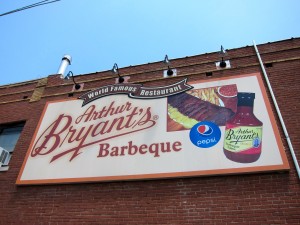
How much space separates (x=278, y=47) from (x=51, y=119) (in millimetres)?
7372

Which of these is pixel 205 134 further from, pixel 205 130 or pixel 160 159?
pixel 160 159

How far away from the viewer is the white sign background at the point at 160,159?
6395mm

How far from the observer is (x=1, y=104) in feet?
34.9

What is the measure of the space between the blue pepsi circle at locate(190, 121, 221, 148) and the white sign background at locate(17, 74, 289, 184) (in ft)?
0.37

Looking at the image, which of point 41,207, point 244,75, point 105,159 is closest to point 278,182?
point 244,75

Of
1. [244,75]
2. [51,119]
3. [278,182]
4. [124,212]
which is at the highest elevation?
[244,75]

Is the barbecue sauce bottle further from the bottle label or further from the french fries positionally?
the french fries

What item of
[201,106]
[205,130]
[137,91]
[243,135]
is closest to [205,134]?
[205,130]

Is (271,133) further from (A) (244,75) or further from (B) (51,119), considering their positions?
(B) (51,119)

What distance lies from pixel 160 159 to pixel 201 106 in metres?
1.95

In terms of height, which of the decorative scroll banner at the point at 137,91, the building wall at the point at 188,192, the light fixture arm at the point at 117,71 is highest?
the light fixture arm at the point at 117,71

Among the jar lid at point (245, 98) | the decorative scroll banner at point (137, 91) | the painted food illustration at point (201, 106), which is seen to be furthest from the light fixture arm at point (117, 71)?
the jar lid at point (245, 98)

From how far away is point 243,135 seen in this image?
22.3ft

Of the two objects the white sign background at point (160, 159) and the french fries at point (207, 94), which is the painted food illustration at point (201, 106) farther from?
the white sign background at point (160, 159)
